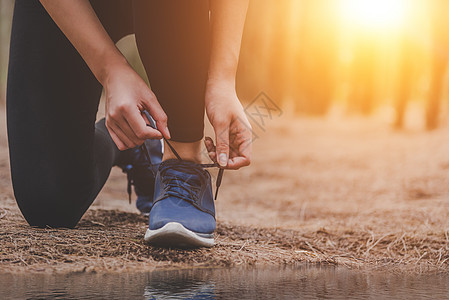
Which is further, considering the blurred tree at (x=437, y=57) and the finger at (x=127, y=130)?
the blurred tree at (x=437, y=57)

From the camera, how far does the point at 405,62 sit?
769 centimetres

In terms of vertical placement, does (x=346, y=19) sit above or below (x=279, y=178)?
above

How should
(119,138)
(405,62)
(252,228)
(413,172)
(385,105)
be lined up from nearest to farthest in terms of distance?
(119,138) → (252,228) → (413,172) → (405,62) → (385,105)

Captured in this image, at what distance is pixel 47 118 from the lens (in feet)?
4.86

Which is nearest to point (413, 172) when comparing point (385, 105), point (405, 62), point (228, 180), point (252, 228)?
point (228, 180)

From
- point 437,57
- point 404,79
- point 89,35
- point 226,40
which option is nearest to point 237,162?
point 226,40

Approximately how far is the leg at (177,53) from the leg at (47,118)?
26 centimetres

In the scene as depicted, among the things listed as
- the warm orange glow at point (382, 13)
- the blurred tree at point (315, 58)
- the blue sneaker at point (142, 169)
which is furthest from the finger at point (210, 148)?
the blurred tree at point (315, 58)

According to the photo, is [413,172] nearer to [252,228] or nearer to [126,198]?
[126,198]

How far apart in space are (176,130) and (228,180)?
276cm

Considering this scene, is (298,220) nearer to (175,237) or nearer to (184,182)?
(184,182)

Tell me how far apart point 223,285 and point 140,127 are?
0.37m

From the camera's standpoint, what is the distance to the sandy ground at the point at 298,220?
3.76 ft

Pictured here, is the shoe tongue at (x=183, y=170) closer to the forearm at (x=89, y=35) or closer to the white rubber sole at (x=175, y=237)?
the white rubber sole at (x=175, y=237)
